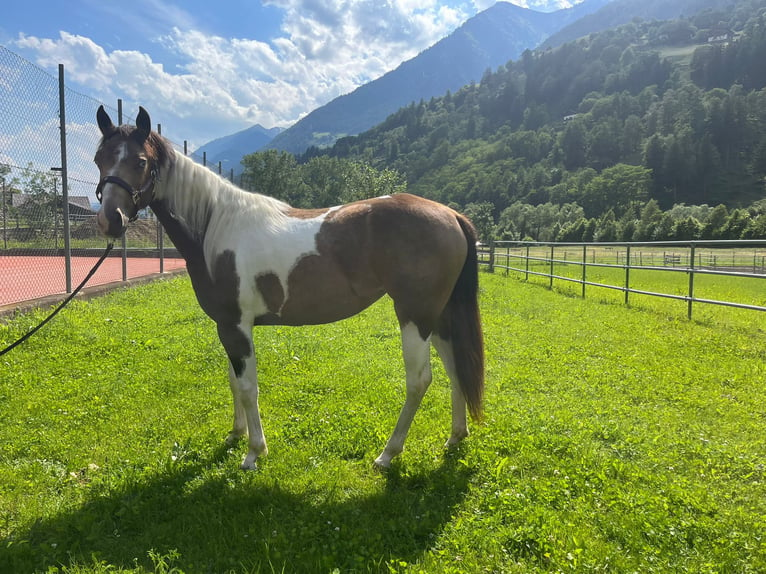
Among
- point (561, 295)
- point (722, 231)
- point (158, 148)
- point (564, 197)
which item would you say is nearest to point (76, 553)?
point (158, 148)

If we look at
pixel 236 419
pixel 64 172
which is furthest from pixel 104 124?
pixel 64 172

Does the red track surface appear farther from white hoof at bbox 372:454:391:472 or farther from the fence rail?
the fence rail

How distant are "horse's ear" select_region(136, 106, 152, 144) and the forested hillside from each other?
56626 millimetres

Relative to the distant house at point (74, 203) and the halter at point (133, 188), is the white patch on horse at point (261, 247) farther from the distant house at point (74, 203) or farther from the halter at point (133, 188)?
the distant house at point (74, 203)

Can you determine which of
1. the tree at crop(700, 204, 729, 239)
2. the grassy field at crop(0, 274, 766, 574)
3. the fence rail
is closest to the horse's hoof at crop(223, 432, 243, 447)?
the grassy field at crop(0, 274, 766, 574)

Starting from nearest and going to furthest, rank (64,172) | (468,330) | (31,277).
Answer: (468,330)
(64,172)
(31,277)

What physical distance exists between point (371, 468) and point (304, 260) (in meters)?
1.49

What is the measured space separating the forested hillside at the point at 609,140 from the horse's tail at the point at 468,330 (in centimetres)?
5495

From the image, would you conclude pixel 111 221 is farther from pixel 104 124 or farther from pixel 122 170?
pixel 104 124

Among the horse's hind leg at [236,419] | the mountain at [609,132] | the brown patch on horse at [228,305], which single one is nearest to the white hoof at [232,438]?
the horse's hind leg at [236,419]

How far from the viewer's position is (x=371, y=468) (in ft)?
9.22

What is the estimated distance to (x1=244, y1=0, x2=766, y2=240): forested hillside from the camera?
267 ft

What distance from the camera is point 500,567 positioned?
1909 mm

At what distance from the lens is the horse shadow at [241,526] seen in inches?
78.0
